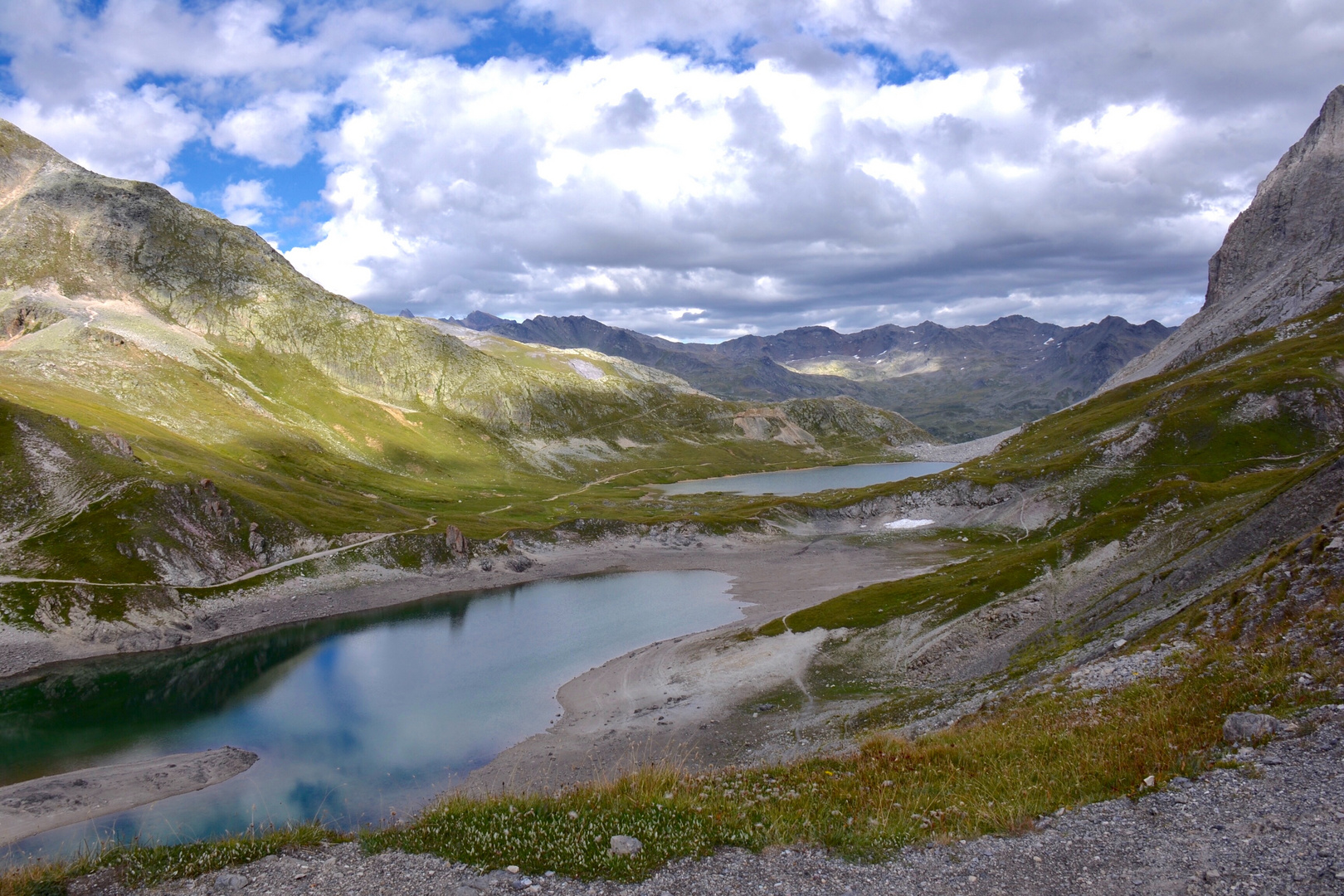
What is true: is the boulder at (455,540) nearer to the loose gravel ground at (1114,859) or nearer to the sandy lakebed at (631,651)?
the sandy lakebed at (631,651)

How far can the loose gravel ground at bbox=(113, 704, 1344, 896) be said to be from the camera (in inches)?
490

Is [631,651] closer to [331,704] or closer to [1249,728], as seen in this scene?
[331,704]

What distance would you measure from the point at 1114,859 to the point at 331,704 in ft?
214

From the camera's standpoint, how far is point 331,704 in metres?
62.9

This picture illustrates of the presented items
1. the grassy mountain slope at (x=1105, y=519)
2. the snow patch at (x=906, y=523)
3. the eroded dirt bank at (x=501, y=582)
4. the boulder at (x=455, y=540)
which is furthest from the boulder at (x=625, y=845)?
the snow patch at (x=906, y=523)

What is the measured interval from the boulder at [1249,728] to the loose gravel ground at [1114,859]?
1.17 feet

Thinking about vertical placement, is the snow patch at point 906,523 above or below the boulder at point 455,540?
below

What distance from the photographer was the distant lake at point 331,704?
44625 millimetres

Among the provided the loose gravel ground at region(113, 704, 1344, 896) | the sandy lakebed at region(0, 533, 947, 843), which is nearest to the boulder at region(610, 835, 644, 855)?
the loose gravel ground at region(113, 704, 1344, 896)

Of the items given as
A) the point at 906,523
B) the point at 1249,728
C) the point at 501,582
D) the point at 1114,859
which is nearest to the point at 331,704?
the point at 501,582

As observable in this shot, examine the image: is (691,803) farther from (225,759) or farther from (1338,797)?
(225,759)

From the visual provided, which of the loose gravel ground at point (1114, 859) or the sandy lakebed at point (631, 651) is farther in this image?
the sandy lakebed at point (631, 651)

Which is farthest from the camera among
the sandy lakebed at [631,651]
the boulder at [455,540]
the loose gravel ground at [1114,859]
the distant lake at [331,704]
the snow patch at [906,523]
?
the snow patch at [906,523]

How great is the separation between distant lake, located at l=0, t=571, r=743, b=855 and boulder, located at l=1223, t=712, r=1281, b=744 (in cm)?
3611
